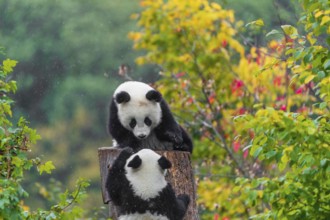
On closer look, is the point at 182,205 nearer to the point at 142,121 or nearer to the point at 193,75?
the point at 142,121

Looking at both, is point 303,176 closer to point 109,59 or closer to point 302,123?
point 302,123

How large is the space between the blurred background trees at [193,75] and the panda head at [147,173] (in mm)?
584

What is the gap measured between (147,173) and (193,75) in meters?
6.01

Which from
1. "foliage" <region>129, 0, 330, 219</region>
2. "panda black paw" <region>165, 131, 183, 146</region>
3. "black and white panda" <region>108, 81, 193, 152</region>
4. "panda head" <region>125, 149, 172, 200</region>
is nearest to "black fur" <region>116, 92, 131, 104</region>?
"black and white panda" <region>108, 81, 193, 152</region>

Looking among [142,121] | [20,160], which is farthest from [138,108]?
[20,160]

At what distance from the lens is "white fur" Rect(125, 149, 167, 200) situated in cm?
625

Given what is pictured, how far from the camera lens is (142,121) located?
7.44 meters

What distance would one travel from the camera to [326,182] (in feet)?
20.7

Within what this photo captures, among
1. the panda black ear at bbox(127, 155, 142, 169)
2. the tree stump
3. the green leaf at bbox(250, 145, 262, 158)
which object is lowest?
the tree stump

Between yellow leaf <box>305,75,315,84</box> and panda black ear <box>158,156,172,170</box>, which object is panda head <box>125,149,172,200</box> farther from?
yellow leaf <box>305,75,315,84</box>

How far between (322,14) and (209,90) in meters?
5.66

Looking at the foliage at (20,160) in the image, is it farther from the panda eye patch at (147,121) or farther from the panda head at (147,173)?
the panda eye patch at (147,121)

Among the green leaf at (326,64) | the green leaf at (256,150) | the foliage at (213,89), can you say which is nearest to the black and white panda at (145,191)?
the green leaf at (256,150)

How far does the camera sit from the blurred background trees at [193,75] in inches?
268
